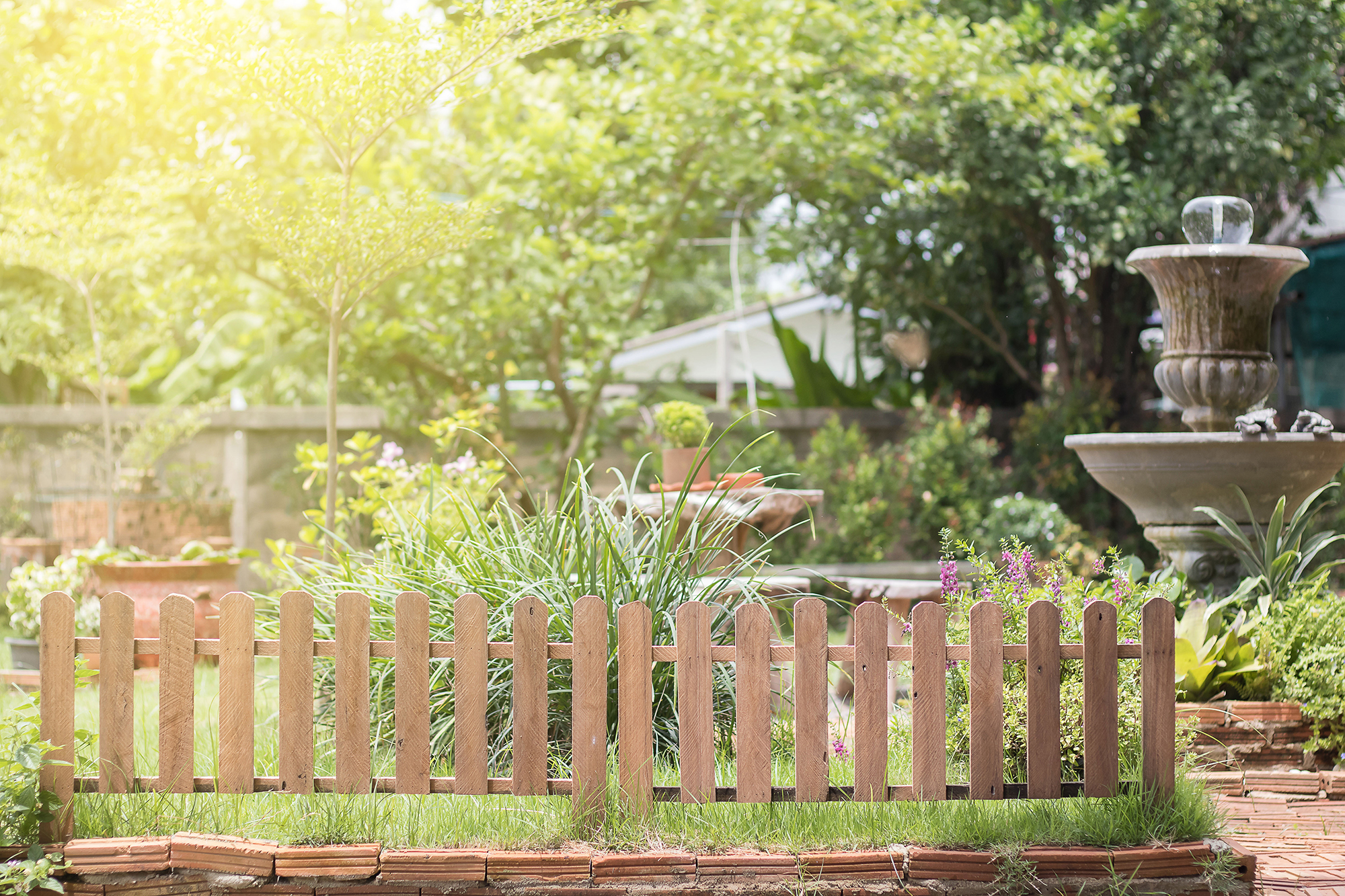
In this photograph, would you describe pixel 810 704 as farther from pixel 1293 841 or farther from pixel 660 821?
pixel 1293 841

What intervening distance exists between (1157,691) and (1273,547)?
2.31 metres

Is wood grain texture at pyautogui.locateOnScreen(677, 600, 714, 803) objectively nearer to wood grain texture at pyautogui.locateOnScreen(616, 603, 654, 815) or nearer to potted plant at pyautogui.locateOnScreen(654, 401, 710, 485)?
wood grain texture at pyautogui.locateOnScreen(616, 603, 654, 815)

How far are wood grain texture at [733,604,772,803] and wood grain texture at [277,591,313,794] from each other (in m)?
1.15

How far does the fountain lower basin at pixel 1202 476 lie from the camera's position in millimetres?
4883

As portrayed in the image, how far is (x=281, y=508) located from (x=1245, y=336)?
6.34 meters

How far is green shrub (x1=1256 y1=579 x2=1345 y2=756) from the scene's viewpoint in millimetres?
4086

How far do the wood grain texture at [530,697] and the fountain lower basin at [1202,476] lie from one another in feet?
9.78

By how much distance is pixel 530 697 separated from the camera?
3023mm

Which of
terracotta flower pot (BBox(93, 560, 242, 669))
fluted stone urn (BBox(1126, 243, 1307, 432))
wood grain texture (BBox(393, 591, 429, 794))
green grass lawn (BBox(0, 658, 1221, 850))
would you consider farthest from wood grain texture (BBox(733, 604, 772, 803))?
terracotta flower pot (BBox(93, 560, 242, 669))

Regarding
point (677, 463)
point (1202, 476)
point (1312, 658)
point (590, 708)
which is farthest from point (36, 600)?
point (1312, 658)

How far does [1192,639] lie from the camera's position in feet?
14.5

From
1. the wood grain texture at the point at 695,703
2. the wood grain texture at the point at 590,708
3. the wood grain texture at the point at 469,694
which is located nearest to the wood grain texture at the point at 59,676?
the wood grain texture at the point at 469,694

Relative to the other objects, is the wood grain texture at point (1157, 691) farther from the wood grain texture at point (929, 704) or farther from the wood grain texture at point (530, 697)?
the wood grain texture at point (530, 697)

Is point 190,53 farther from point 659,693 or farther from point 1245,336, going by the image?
point 1245,336
